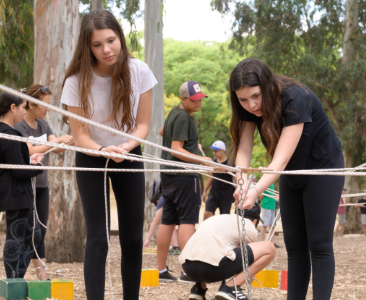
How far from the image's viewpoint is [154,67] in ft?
29.2

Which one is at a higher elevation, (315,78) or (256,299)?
(315,78)

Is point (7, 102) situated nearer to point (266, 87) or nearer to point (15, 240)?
point (15, 240)

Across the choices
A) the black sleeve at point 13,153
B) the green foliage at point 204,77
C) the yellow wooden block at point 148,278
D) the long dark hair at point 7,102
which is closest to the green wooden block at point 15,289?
the black sleeve at point 13,153

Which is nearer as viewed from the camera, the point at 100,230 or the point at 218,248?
the point at 100,230

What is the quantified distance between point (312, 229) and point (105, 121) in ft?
3.79

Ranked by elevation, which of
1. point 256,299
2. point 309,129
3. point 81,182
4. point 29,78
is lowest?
point 256,299

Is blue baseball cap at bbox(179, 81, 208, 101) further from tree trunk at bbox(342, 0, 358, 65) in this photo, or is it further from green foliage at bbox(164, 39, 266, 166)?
green foliage at bbox(164, 39, 266, 166)

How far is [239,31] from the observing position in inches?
594

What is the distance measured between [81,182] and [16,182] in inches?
43.5

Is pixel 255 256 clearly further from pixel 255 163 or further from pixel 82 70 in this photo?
pixel 255 163

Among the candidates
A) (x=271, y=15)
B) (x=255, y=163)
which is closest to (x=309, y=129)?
(x=271, y=15)

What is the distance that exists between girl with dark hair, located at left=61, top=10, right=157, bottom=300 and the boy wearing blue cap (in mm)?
1463

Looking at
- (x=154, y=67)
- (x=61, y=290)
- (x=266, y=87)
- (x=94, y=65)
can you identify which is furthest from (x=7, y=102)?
(x=154, y=67)

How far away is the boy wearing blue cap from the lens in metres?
3.91
